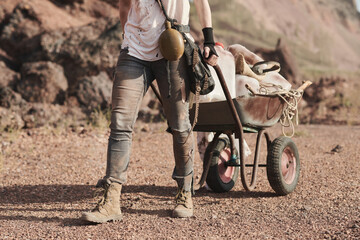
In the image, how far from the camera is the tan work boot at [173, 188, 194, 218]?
3258mm

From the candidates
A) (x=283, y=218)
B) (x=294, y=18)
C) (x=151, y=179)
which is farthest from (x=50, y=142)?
(x=294, y=18)

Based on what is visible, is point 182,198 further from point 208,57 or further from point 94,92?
point 94,92

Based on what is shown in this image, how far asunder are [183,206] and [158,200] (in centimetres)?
62

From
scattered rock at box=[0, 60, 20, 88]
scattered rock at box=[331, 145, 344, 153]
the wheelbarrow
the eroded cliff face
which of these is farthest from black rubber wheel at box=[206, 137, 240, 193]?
the eroded cliff face

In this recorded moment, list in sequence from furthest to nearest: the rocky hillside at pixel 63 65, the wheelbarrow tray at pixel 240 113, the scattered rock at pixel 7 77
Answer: the scattered rock at pixel 7 77
the rocky hillside at pixel 63 65
the wheelbarrow tray at pixel 240 113

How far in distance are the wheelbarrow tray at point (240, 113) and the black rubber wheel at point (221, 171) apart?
40 cm

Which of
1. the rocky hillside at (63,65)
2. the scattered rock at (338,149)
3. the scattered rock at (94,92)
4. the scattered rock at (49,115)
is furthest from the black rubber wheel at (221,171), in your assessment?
the scattered rock at (94,92)

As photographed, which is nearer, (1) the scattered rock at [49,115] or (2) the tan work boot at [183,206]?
(2) the tan work boot at [183,206]

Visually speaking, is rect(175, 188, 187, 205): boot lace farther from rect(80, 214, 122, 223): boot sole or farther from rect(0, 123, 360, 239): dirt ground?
rect(80, 214, 122, 223): boot sole

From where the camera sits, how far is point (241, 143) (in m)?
3.61

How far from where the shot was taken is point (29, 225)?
3.16 meters

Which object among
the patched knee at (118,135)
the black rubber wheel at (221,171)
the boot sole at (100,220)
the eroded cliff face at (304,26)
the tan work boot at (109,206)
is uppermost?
the eroded cliff face at (304,26)

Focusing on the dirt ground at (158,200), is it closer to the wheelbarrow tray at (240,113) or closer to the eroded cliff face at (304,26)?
the wheelbarrow tray at (240,113)

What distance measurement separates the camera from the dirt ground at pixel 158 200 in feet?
9.71
